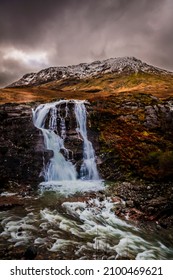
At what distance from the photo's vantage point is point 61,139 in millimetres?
21953

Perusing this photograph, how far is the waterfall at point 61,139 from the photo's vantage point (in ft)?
64.4

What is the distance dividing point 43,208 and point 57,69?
544ft

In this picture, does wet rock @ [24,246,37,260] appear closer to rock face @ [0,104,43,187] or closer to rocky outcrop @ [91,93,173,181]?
rock face @ [0,104,43,187]

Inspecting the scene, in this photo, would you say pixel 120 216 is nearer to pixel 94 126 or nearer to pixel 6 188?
pixel 6 188

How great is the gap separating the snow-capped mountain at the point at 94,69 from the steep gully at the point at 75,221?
391 feet

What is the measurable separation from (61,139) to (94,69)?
13622 centimetres

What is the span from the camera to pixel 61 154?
68.6 feet

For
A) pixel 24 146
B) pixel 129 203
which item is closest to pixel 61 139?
pixel 24 146

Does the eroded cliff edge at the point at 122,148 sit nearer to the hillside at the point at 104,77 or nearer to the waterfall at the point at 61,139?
the waterfall at the point at 61,139

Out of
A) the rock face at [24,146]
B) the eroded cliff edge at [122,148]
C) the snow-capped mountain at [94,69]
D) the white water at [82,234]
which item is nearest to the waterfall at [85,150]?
the rock face at [24,146]

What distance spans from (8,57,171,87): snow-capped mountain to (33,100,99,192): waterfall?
11376 centimetres

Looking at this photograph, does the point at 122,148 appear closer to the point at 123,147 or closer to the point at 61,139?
the point at 123,147

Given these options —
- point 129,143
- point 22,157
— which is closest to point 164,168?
point 129,143

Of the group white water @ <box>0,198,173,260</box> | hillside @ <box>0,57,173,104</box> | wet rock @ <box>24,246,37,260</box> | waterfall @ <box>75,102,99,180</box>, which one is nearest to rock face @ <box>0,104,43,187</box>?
waterfall @ <box>75,102,99,180</box>
